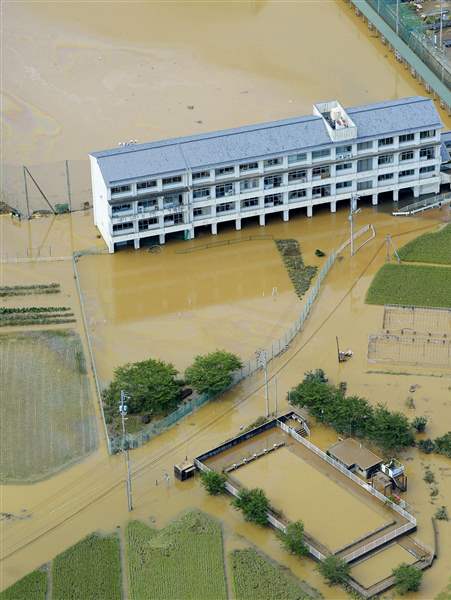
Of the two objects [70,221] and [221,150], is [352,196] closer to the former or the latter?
[221,150]

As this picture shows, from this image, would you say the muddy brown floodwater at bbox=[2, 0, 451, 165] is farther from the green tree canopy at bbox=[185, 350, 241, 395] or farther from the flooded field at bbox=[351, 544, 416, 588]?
the flooded field at bbox=[351, 544, 416, 588]

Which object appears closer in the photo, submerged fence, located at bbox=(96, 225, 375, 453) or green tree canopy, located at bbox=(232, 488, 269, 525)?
green tree canopy, located at bbox=(232, 488, 269, 525)

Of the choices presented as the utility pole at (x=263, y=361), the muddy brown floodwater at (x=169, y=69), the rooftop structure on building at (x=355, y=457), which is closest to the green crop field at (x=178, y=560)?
the rooftop structure on building at (x=355, y=457)

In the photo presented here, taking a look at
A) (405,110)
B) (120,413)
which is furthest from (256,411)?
(405,110)

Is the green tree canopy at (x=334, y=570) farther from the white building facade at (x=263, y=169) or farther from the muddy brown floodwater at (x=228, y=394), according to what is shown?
the white building facade at (x=263, y=169)

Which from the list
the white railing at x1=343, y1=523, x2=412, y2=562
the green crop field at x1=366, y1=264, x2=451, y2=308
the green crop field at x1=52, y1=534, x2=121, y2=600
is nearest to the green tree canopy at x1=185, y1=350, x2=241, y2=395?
the green crop field at x1=52, y1=534, x2=121, y2=600
